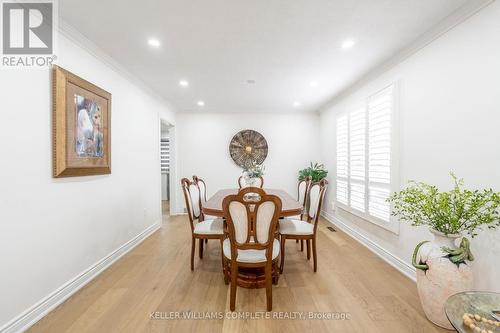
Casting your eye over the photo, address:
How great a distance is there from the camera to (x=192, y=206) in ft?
8.75

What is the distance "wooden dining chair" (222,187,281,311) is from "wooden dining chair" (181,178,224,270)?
60 cm

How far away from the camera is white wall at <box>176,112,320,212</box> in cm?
505

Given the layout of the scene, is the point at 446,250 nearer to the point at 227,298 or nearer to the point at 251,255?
the point at 251,255

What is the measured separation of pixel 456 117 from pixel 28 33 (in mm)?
3573

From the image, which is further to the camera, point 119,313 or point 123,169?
point 123,169

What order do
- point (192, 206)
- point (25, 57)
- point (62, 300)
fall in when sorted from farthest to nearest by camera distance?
point (192, 206) < point (62, 300) < point (25, 57)

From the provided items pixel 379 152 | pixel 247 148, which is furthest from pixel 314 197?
pixel 247 148

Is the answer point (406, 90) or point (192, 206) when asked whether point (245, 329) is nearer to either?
point (192, 206)

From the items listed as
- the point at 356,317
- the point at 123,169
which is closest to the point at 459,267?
the point at 356,317

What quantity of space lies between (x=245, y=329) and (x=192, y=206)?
147cm

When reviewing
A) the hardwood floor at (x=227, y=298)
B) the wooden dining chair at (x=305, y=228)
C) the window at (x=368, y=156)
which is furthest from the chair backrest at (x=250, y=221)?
the window at (x=368, y=156)

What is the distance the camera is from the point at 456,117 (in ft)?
5.95

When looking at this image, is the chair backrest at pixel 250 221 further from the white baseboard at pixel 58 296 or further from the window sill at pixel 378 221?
the window sill at pixel 378 221

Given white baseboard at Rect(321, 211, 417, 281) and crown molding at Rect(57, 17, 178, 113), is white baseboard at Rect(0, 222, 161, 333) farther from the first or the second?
white baseboard at Rect(321, 211, 417, 281)
